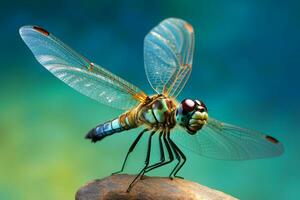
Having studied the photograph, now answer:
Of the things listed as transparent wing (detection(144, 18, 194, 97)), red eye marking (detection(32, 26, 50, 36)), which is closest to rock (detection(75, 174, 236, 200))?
transparent wing (detection(144, 18, 194, 97))

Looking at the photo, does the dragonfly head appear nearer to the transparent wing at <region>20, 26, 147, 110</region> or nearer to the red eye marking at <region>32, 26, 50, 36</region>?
the transparent wing at <region>20, 26, 147, 110</region>

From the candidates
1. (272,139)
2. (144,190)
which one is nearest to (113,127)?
(144,190)

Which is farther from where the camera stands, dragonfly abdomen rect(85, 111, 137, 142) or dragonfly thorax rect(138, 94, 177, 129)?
dragonfly abdomen rect(85, 111, 137, 142)

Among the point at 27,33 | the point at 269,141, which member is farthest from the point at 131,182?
the point at 27,33

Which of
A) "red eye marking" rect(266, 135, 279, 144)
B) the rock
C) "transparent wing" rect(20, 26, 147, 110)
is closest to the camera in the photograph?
the rock

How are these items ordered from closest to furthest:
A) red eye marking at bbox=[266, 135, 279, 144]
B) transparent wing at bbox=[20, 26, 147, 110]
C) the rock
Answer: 1. the rock
2. red eye marking at bbox=[266, 135, 279, 144]
3. transparent wing at bbox=[20, 26, 147, 110]

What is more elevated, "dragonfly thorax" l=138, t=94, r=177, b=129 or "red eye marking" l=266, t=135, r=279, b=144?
"red eye marking" l=266, t=135, r=279, b=144

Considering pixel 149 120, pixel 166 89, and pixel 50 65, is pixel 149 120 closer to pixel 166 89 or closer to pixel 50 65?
pixel 166 89

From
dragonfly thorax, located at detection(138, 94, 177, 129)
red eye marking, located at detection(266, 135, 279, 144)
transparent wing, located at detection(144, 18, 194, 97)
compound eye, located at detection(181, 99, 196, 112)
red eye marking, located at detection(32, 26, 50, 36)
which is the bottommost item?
dragonfly thorax, located at detection(138, 94, 177, 129)
